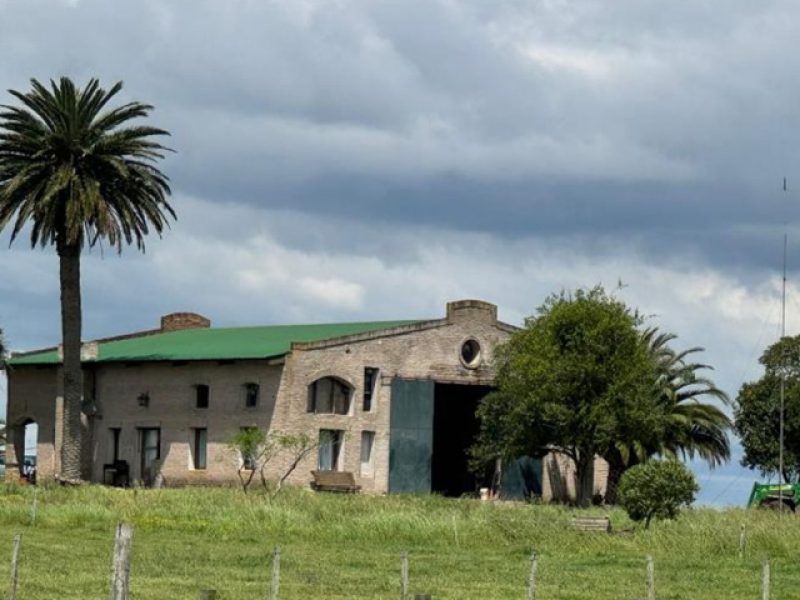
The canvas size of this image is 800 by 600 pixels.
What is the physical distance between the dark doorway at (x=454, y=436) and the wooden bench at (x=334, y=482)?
9.11 meters

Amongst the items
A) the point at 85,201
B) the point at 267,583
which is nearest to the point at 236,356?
the point at 85,201

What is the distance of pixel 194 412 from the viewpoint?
81.8 metres

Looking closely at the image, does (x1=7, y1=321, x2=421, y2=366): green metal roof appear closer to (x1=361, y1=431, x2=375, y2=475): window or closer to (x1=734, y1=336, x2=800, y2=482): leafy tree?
(x1=361, y1=431, x2=375, y2=475): window

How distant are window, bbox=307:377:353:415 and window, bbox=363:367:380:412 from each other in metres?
0.93

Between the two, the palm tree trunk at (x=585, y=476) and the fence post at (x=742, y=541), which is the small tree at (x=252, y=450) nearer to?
the palm tree trunk at (x=585, y=476)

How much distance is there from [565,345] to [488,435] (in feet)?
19.9

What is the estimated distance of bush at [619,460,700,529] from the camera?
55.7 meters

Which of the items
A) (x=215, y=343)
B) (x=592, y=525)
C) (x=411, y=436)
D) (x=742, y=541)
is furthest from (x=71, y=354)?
(x=742, y=541)

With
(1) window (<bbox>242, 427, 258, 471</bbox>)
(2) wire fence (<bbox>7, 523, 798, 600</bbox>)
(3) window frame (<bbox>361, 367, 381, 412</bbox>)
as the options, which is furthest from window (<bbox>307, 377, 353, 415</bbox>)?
(2) wire fence (<bbox>7, 523, 798, 600</bbox>)

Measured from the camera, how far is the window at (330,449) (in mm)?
79688

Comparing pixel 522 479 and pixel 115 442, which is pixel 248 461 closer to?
pixel 115 442

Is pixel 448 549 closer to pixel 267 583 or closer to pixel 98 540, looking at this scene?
pixel 98 540

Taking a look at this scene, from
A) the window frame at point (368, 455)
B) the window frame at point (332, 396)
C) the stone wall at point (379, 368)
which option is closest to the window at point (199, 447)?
the stone wall at point (379, 368)

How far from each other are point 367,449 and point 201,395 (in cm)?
794
